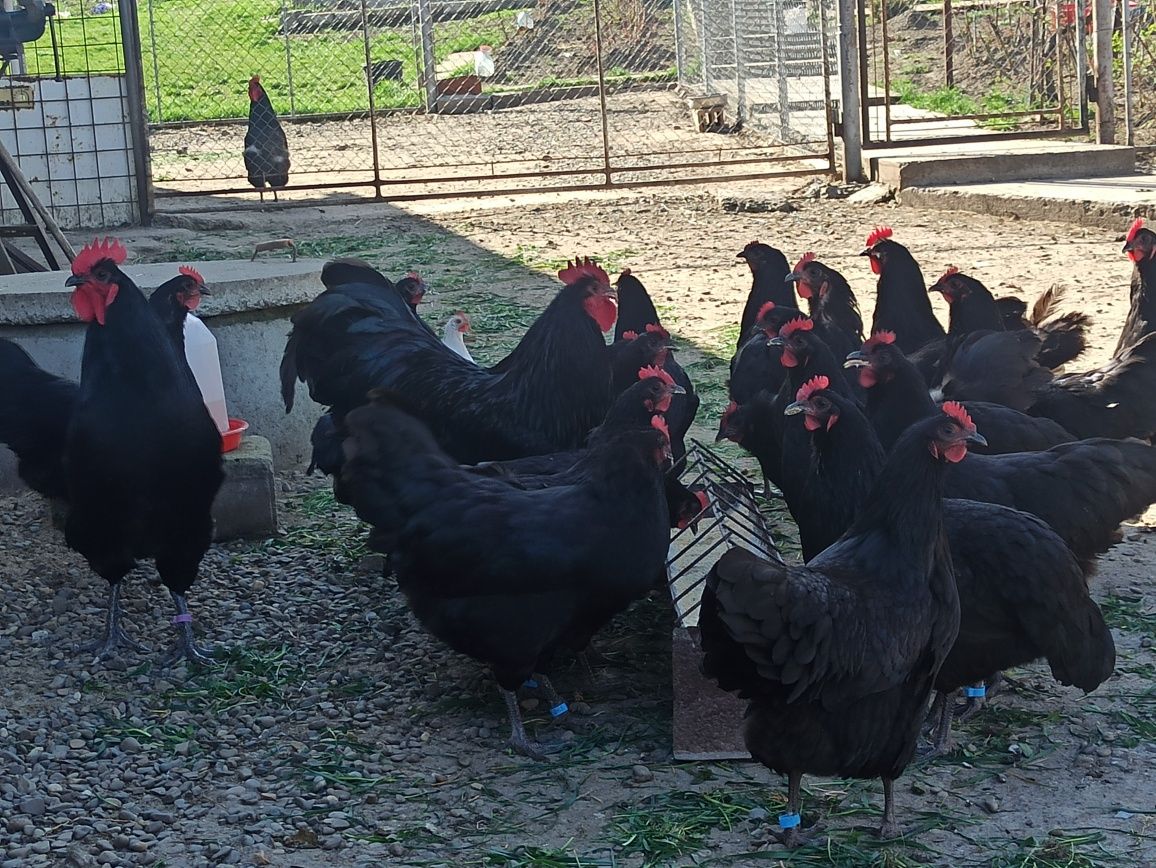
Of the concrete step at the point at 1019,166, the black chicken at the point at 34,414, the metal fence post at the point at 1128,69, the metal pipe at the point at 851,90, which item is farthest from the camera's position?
the metal pipe at the point at 851,90

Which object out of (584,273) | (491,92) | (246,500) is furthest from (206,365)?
(491,92)

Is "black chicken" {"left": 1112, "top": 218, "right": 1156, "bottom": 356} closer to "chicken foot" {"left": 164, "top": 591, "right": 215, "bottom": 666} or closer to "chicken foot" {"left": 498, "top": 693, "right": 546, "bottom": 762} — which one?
"chicken foot" {"left": 498, "top": 693, "right": 546, "bottom": 762}

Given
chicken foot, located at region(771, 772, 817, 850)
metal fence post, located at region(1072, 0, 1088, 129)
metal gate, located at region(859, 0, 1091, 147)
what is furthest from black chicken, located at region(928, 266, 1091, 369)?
metal fence post, located at region(1072, 0, 1088, 129)

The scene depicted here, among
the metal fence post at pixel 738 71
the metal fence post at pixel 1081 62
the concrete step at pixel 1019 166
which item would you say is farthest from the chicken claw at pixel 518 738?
the metal fence post at pixel 738 71

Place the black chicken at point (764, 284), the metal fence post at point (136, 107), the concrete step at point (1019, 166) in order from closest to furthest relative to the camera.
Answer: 1. the black chicken at point (764, 284)
2. the metal fence post at point (136, 107)
3. the concrete step at point (1019, 166)

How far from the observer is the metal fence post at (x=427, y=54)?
20312mm

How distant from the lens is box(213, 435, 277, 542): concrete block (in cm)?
588

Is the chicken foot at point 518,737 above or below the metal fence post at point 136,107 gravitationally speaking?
below

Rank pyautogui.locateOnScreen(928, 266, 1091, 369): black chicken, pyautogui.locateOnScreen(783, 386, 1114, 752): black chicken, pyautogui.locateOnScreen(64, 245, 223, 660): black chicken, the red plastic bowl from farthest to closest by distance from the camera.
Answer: pyautogui.locateOnScreen(928, 266, 1091, 369): black chicken, the red plastic bowl, pyautogui.locateOnScreen(64, 245, 223, 660): black chicken, pyautogui.locateOnScreen(783, 386, 1114, 752): black chicken

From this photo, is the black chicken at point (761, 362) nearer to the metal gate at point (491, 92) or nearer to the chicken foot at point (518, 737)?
the chicken foot at point (518, 737)

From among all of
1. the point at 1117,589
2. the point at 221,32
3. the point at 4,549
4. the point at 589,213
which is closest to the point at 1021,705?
the point at 1117,589

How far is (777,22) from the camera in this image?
16.4 meters

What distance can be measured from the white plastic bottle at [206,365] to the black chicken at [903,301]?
3.21 meters

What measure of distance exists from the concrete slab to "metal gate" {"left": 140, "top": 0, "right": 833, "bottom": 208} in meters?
1.97
